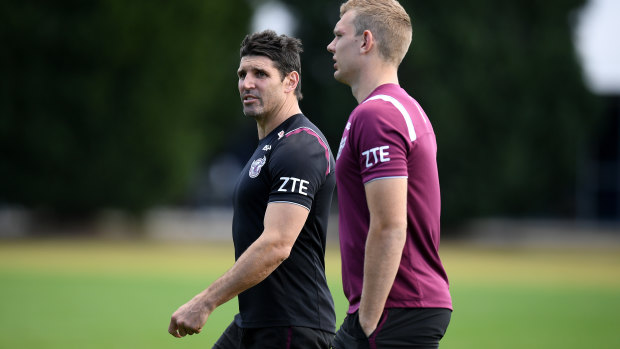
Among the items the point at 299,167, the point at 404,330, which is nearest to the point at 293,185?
the point at 299,167

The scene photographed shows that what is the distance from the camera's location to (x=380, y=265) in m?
3.65

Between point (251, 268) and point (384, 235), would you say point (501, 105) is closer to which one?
point (251, 268)

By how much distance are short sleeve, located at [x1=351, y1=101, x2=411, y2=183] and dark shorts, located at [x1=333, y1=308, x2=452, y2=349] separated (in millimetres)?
605

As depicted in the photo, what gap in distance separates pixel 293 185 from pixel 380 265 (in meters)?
0.86

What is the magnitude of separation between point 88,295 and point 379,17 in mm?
13655

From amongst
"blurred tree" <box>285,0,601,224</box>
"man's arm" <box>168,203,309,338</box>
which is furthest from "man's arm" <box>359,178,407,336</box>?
"blurred tree" <box>285,0,601,224</box>

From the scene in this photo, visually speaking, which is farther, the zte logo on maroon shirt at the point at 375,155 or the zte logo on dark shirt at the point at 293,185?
the zte logo on dark shirt at the point at 293,185

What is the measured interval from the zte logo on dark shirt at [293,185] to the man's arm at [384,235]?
0.72 metres

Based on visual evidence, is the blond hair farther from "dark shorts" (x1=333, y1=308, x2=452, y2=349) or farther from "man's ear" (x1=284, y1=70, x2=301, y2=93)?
"dark shorts" (x1=333, y1=308, x2=452, y2=349)

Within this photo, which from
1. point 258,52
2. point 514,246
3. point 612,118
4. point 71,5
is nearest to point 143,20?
point 71,5

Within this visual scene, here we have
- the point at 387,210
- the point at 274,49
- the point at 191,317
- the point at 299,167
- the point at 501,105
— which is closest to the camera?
the point at 387,210

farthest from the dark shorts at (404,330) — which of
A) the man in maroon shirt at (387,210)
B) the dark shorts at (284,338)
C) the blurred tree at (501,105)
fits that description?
the blurred tree at (501,105)

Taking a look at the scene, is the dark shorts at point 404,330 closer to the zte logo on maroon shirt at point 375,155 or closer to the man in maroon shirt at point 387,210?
the man in maroon shirt at point 387,210

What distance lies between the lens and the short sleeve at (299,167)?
171 inches
